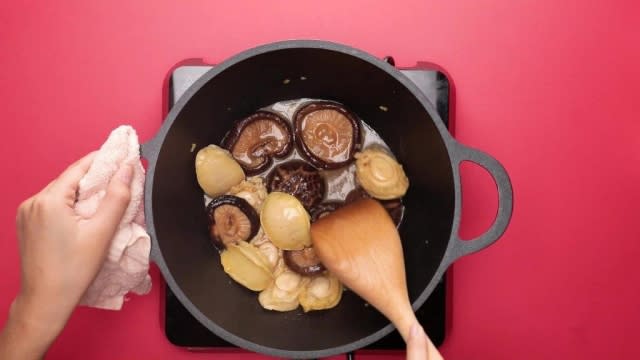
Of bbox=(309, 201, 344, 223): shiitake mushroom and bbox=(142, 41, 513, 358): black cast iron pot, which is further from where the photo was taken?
bbox=(309, 201, 344, 223): shiitake mushroom

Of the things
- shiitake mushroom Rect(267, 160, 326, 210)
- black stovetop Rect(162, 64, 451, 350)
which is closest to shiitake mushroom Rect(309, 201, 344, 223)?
shiitake mushroom Rect(267, 160, 326, 210)

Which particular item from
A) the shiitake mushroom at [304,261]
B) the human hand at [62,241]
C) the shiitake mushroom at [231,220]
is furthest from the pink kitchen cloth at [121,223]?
the shiitake mushroom at [304,261]

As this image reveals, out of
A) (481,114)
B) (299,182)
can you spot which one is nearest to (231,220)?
(299,182)

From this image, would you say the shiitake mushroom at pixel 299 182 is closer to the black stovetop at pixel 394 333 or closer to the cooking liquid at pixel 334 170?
the cooking liquid at pixel 334 170

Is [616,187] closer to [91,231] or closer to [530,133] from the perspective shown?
[530,133]

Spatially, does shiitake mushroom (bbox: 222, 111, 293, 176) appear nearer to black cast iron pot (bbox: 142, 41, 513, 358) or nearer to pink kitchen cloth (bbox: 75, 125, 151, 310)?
black cast iron pot (bbox: 142, 41, 513, 358)

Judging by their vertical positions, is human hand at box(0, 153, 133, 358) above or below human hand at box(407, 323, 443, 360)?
above

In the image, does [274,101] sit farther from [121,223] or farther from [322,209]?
[121,223]
